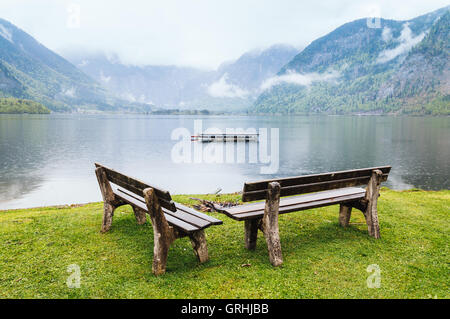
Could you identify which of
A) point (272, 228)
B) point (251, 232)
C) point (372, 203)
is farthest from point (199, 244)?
point (372, 203)

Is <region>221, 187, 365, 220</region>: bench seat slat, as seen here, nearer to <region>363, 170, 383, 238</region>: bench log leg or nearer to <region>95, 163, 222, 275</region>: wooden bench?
<region>363, 170, 383, 238</region>: bench log leg

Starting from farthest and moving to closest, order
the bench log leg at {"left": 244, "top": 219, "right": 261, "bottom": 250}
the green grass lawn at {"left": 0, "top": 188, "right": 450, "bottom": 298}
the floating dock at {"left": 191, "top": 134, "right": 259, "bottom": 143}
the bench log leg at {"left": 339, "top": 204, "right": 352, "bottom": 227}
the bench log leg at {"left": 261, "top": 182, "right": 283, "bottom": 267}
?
1. the floating dock at {"left": 191, "top": 134, "right": 259, "bottom": 143}
2. the bench log leg at {"left": 339, "top": 204, "right": 352, "bottom": 227}
3. the bench log leg at {"left": 244, "top": 219, "right": 261, "bottom": 250}
4. the bench log leg at {"left": 261, "top": 182, "right": 283, "bottom": 267}
5. the green grass lawn at {"left": 0, "top": 188, "right": 450, "bottom": 298}

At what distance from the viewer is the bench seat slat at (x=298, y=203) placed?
6570mm

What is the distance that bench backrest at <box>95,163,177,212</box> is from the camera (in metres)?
5.38

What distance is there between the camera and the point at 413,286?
219 inches

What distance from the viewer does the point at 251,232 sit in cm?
691

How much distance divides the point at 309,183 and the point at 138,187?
3428 millimetres

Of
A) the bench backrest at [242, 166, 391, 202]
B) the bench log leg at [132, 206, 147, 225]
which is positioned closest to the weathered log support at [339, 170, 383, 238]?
the bench backrest at [242, 166, 391, 202]

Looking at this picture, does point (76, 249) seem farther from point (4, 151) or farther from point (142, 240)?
point (4, 151)

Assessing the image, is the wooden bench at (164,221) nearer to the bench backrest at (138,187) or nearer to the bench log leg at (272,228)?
the bench backrest at (138,187)

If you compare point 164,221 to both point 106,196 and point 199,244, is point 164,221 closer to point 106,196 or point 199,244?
point 199,244
